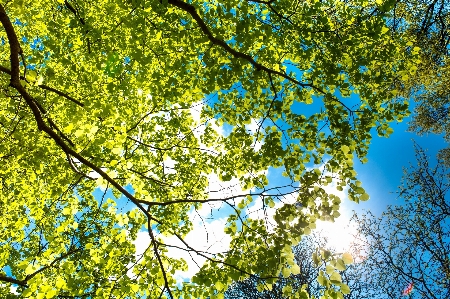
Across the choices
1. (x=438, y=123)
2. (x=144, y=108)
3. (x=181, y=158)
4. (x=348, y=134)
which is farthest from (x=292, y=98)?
(x=438, y=123)

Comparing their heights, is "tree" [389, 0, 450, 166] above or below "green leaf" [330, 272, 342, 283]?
above

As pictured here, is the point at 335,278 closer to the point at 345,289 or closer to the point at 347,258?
the point at 345,289

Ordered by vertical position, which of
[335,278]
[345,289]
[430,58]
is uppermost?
[430,58]

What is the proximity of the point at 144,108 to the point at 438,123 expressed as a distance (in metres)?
13.6

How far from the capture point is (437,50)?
13.1m

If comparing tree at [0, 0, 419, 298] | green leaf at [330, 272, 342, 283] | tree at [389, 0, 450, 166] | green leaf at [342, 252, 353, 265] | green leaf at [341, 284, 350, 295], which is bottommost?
green leaf at [341, 284, 350, 295]

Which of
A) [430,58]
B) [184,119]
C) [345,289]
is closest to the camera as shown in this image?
[345,289]

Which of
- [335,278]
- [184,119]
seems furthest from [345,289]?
[184,119]

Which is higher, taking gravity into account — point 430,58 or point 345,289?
point 430,58

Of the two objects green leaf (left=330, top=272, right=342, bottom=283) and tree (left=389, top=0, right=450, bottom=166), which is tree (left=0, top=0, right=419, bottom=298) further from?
tree (left=389, top=0, right=450, bottom=166)

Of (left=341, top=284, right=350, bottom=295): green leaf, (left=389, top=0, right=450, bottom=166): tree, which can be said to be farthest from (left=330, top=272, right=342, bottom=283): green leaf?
(left=389, top=0, right=450, bottom=166): tree

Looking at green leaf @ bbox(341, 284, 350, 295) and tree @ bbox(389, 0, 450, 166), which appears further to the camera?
tree @ bbox(389, 0, 450, 166)

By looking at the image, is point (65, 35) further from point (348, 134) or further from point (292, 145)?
point (348, 134)

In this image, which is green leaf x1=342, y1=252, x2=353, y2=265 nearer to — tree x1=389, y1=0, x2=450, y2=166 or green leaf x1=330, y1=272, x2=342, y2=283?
green leaf x1=330, y1=272, x2=342, y2=283
